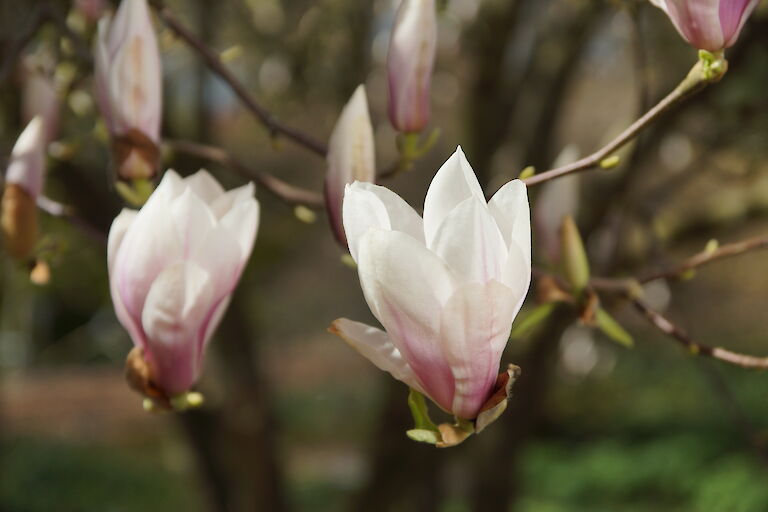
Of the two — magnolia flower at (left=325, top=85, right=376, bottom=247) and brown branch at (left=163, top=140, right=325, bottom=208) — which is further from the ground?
magnolia flower at (left=325, top=85, right=376, bottom=247)

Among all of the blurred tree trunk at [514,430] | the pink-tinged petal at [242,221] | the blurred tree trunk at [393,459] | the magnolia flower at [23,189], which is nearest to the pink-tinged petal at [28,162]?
the magnolia flower at [23,189]

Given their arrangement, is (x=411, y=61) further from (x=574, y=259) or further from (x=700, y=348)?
(x=700, y=348)

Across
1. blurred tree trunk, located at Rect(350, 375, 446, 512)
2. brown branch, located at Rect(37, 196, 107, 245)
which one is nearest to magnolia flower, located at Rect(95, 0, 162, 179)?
brown branch, located at Rect(37, 196, 107, 245)

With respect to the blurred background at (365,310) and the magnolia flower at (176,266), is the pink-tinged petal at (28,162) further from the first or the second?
the magnolia flower at (176,266)

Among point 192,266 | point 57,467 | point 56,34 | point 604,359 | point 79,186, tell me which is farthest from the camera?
point 604,359

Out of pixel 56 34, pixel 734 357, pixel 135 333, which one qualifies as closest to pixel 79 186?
pixel 56 34

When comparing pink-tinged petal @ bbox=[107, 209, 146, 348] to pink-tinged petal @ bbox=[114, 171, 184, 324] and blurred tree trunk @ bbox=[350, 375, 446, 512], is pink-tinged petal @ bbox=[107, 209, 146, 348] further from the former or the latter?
blurred tree trunk @ bbox=[350, 375, 446, 512]

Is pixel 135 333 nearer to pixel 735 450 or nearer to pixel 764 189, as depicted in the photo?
pixel 764 189
